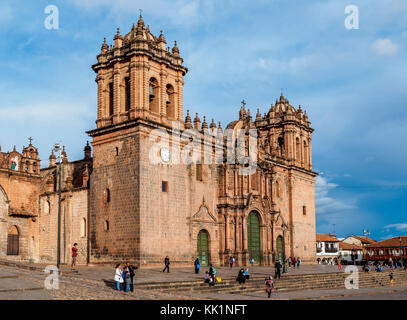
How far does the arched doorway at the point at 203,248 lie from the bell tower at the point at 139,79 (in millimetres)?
8459

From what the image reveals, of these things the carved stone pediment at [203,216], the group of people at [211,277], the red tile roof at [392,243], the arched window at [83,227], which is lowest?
the red tile roof at [392,243]

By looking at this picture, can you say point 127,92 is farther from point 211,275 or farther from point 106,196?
point 211,275

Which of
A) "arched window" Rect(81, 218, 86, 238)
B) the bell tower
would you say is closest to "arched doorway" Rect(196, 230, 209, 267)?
"arched window" Rect(81, 218, 86, 238)

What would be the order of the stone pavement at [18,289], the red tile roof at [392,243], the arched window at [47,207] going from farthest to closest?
1. the red tile roof at [392,243]
2. the arched window at [47,207]
3. the stone pavement at [18,289]

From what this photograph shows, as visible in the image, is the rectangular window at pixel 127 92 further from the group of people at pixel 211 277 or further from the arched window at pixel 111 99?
the group of people at pixel 211 277

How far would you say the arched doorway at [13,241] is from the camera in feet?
119

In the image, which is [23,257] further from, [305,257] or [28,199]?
[305,257]

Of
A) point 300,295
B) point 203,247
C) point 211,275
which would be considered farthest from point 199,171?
point 300,295

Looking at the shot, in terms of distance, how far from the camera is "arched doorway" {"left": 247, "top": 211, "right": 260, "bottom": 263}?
39875 mm

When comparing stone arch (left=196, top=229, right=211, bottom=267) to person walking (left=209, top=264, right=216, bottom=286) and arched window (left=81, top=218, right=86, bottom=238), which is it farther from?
person walking (left=209, top=264, right=216, bottom=286)

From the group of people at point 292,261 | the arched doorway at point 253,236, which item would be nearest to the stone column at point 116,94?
the arched doorway at point 253,236

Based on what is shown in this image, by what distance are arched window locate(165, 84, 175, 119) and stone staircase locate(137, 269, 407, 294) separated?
12.8 meters

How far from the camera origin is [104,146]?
33031 mm

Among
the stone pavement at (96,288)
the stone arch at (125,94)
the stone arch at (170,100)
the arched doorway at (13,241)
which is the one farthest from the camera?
the arched doorway at (13,241)
